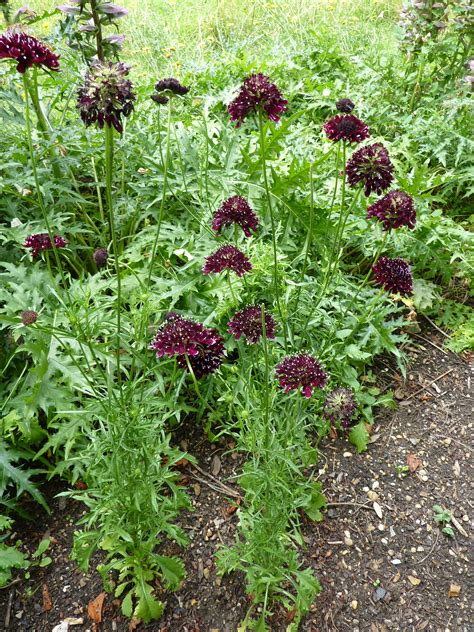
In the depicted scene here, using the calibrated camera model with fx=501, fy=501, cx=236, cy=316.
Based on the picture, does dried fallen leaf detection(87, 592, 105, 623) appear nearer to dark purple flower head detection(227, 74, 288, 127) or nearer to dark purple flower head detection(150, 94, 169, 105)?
dark purple flower head detection(227, 74, 288, 127)

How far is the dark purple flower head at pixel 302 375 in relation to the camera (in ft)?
5.16

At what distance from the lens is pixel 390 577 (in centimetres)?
195

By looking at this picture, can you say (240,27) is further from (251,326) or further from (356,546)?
(356,546)

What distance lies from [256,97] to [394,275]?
0.80 metres

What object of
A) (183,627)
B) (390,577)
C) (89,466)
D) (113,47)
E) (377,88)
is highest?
(113,47)

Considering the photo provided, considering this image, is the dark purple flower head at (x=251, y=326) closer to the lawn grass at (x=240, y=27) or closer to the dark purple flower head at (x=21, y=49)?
the dark purple flower head at (x=21, y=49)

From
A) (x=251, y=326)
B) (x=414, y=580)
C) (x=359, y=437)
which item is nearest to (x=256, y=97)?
(x=251, y=326)

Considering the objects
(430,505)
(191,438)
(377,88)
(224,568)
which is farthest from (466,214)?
(224,568)

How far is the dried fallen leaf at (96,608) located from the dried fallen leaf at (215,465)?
0.65m

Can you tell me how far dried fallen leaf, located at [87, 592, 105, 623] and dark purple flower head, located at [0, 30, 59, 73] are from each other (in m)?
1.82

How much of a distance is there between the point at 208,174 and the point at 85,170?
2.75 feet

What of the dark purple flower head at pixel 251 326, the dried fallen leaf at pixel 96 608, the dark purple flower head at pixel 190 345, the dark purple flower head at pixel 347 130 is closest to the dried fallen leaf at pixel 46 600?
the dried fallen leaf at pixel 96 608

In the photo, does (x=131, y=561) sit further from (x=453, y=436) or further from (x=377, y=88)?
(x=377, y=88)

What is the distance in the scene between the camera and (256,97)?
1582 millimetres
